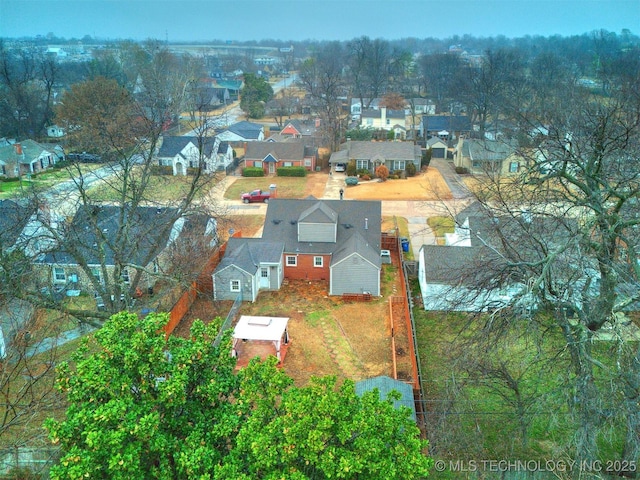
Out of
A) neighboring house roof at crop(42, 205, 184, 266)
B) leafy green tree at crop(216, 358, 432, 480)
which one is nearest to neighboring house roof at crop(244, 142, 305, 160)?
neighboring house roof at crop(42, 205, 184, 266)

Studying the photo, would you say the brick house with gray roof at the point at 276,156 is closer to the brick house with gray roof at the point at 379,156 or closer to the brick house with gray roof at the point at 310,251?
the brick house with gray roof at the point at 379,156

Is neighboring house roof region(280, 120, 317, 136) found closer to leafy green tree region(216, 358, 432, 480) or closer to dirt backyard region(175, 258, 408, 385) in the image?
dirt backyard region(175, 258, 408, 385)

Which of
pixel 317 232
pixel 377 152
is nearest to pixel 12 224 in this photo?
pixel 317 232

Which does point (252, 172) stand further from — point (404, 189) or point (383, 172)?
point (404, 189)

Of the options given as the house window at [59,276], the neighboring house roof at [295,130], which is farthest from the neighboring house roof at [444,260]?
the neighboring house roof at [295,130]

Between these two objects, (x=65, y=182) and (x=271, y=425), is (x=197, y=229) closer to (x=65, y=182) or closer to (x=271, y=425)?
(x=271, y=425)

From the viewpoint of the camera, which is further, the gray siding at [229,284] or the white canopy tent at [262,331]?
the gray siding at [229,284]

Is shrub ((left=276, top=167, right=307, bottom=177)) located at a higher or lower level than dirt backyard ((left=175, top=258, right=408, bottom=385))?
higher
